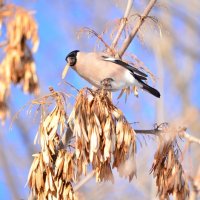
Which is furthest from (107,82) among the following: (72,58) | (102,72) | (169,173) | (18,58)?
(18,58)

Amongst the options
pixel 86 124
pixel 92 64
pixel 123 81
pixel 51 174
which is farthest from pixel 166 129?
pixel 92 64

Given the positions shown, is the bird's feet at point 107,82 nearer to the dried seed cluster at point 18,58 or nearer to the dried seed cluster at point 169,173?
the dried seed cluster at point 169,173

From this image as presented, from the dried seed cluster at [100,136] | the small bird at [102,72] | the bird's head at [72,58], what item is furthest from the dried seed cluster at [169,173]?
the bird's head at [72,58]

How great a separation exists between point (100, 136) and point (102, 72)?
1.41m

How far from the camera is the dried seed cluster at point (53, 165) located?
7.21 ft

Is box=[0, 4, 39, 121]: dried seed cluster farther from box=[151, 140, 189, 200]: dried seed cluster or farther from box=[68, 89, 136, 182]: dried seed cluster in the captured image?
box=[151, 140, 189, 200]: dried seed cluster

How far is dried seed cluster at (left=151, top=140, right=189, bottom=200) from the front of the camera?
90.4 inches

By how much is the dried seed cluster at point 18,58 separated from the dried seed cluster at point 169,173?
0.66 meters

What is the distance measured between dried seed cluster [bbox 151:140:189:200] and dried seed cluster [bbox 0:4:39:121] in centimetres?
66

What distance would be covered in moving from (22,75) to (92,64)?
69.5 inches

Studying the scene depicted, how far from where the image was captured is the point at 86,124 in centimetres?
222

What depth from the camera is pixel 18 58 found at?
188cm

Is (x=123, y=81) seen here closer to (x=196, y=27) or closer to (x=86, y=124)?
(x=86, y=124)

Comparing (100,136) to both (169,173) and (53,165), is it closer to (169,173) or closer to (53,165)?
(53,165)
